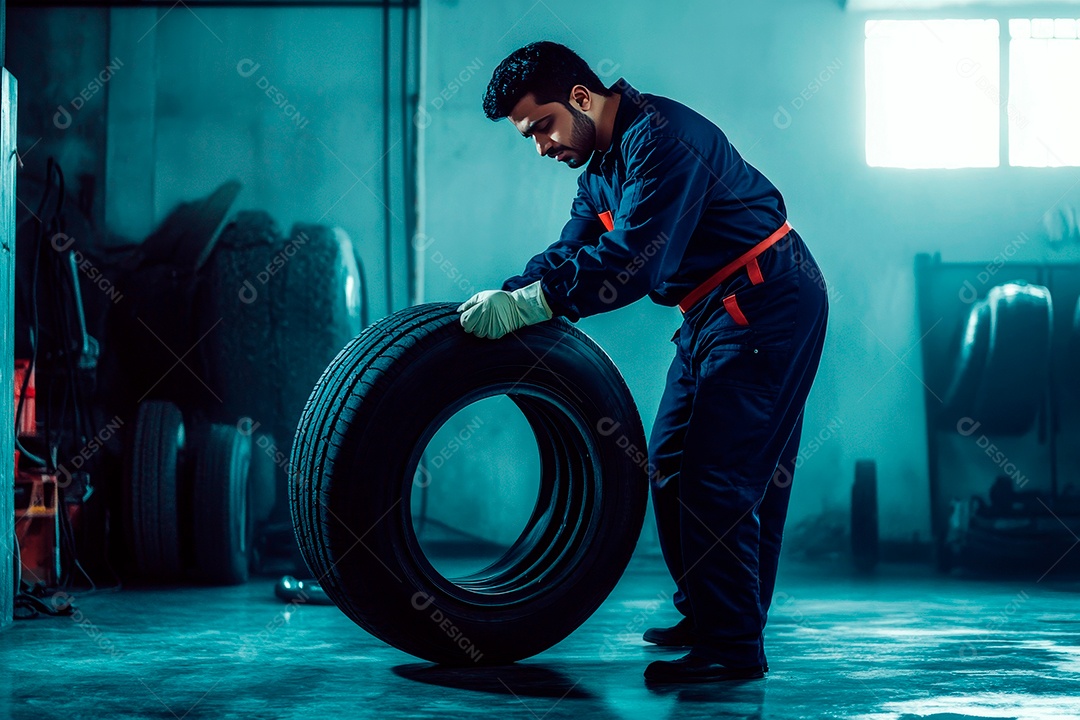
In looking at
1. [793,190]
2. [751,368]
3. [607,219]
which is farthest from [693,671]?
[793,190]

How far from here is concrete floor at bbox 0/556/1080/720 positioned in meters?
1.94

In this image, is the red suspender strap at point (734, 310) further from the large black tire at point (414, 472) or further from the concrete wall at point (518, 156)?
the concrete wall at point (518, 156)

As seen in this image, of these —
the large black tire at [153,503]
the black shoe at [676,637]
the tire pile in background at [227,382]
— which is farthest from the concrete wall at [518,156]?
the black shoe at [676,637]

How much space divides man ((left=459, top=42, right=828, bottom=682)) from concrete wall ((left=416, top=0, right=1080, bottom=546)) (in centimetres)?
238

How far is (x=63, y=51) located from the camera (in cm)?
472

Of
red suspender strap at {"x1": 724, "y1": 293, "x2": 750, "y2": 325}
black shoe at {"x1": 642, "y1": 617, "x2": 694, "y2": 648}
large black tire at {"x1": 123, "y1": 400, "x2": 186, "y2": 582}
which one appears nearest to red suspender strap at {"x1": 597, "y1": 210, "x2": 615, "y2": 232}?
red suspender strap at {"x1": 724, "y1": 293, "x2": 750, "y2": 325}

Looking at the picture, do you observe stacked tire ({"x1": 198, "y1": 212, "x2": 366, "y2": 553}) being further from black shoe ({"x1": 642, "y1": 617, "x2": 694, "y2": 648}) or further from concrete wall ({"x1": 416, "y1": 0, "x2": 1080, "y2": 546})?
black shoe ({"x1": 642, "y1": 617, "x2": 694, "y2": 648})

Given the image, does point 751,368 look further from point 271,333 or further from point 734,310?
point 271,333

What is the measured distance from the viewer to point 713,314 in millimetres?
2344

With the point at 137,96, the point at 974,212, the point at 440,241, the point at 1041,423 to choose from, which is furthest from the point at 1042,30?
the point at 137,96

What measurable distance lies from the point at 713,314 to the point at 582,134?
1.67ft

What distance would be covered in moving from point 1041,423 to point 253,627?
3.59 m

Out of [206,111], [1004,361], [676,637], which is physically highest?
[206,111]

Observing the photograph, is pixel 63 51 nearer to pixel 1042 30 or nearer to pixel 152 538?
pixel 152 538
